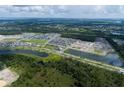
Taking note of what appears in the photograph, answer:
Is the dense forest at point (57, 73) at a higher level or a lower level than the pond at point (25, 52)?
lower

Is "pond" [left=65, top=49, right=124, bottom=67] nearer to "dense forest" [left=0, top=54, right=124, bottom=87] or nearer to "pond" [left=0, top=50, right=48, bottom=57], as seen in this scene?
"dense forest" [left=0, top=54, right=124, bottom=87]

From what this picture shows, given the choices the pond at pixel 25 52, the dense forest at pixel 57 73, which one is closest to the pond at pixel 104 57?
the dense forest at pixel 57 73

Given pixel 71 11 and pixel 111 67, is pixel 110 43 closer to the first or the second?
pixel 111 67

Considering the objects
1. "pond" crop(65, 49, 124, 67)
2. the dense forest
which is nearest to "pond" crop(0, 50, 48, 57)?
the dense forest

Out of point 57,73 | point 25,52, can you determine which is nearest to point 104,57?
point 57,73

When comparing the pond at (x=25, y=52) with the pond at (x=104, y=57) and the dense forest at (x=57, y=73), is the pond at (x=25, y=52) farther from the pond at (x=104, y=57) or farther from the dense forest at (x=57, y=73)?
the pond at (x=104, y=57)

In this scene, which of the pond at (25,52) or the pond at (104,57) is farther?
the pond at (25,52)

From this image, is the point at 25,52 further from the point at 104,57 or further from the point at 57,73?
the point at 104,57
